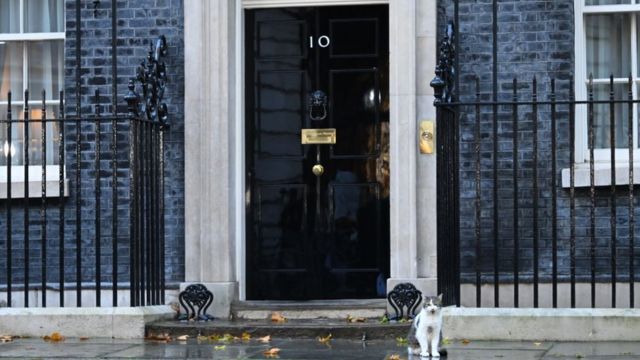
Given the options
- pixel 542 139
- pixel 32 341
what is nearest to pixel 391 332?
pixel 542 139

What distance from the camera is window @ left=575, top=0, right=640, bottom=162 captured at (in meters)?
10.4

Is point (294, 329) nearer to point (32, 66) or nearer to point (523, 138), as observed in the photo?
point (523, 138)

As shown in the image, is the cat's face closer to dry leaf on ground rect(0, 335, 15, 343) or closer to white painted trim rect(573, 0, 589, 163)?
white painted trim rect(573, 0, 589, 163)

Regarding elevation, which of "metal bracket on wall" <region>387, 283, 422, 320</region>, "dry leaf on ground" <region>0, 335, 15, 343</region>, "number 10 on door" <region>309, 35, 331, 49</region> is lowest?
"dry leaf on ground" <region>0, 335, 15, 343</region>

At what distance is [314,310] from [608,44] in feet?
11.0

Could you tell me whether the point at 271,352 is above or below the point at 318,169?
below

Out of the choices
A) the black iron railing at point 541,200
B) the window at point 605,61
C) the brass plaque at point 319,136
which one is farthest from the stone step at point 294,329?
the window at point 605,61

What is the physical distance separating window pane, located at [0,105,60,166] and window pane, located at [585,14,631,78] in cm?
471

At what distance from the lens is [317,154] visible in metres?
10.8

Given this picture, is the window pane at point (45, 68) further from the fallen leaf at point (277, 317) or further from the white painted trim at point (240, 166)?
the fallen leaf at point (277, 317)

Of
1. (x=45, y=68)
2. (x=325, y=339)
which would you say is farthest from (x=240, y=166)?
(x=45, y=68)

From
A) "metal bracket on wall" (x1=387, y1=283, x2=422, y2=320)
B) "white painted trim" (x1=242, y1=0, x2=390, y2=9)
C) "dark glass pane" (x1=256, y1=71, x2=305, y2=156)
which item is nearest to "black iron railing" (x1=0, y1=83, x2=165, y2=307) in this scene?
"dark glass pane" (x1=256, y1=71, x2=305, y2=156)

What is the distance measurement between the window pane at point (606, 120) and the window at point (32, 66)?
4.69m

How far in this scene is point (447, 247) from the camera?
948 centimetres
